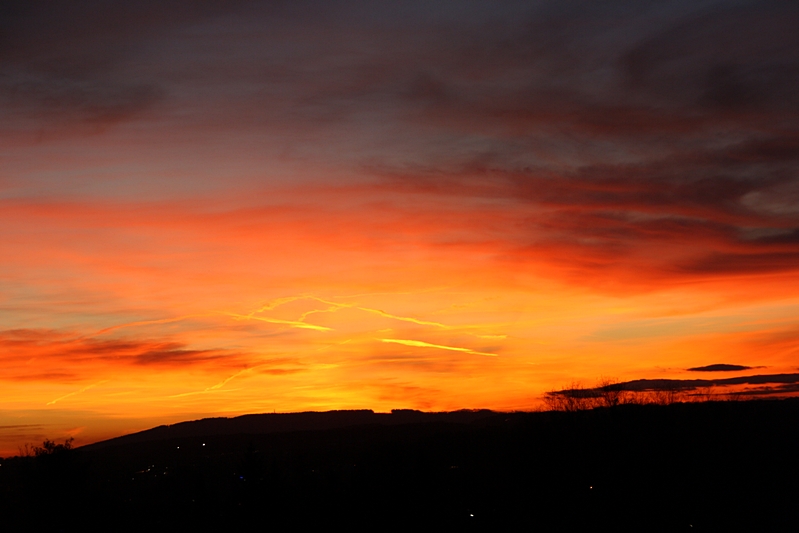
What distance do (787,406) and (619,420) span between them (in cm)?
5165

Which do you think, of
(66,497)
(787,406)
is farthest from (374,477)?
(787,406)

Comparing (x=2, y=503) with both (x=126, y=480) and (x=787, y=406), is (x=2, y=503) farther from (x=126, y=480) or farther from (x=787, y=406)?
(x=787, y=406)

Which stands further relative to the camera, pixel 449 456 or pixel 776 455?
pixel 449 456

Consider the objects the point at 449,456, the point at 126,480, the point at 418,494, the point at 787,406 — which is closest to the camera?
the point at 418,494

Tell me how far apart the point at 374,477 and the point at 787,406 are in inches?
3410

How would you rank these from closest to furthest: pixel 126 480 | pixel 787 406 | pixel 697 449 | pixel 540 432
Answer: pixel 697 449 < pixel 540 432 < pixel 787 406 < pixel 126 480

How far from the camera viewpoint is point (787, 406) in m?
145

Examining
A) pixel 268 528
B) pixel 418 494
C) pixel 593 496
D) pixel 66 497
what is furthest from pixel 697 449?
pixel 66 497

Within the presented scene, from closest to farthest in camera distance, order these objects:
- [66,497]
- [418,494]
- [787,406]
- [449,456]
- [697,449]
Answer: [66,497] → [418,494] → [697,449] → [787,406] → [449,456]

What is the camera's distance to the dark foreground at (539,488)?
9469cm

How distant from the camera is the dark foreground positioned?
9469 centimetres

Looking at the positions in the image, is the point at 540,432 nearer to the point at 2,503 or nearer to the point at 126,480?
the point at 2,503

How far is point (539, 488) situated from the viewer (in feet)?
364

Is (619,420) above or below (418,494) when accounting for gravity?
above
